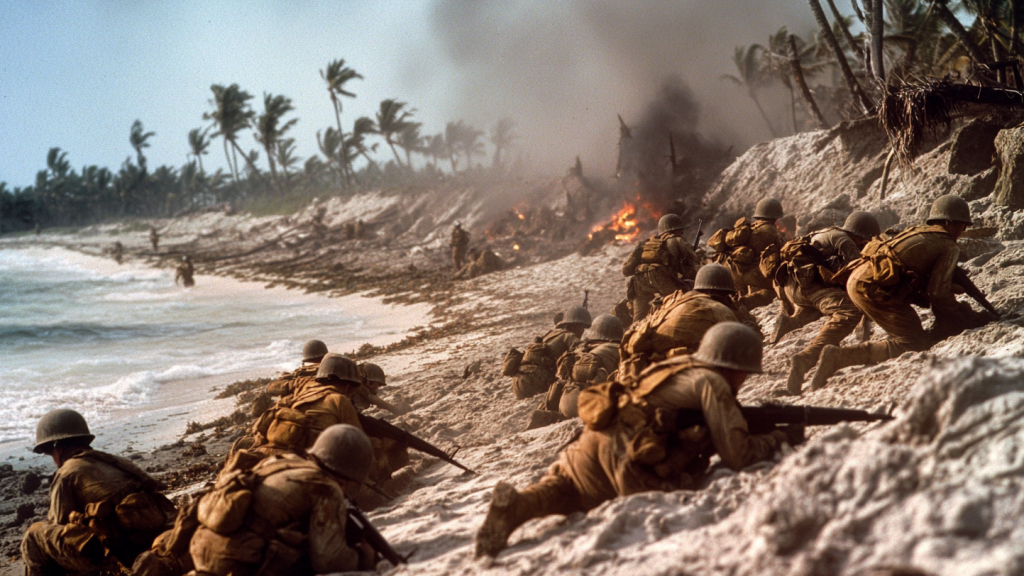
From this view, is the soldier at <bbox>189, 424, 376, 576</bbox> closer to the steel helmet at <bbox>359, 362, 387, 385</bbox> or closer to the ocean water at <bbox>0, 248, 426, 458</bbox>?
the steel helmet at <bbox>359, 362, 387, 385</bbox>

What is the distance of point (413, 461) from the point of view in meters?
6.18

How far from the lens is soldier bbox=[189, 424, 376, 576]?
347cm

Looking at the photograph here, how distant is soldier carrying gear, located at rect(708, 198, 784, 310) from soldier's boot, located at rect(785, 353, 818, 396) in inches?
91.3

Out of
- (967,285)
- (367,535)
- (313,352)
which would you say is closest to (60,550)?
(367,535)

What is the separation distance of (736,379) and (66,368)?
1593 centimetres

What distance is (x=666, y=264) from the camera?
8750 millimetres

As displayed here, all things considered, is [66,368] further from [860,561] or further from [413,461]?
[860,561]

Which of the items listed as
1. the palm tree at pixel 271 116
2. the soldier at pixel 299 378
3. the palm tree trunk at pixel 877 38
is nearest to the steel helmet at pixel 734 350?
the soldier at pixel 299 378

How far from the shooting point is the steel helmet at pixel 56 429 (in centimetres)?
468

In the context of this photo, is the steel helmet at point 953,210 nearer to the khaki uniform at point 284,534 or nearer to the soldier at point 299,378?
the khaki uniform at point 284,534


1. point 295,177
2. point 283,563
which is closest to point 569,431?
point 283,563

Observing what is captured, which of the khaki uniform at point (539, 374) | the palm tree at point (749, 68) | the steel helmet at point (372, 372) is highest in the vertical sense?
the palm tree at point (749, 68)

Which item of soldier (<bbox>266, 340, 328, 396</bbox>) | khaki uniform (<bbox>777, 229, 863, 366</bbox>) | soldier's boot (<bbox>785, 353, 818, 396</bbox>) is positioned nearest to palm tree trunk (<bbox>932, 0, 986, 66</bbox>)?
khaki uniform (<bbox>777, 229, 863, 366</bbox>)

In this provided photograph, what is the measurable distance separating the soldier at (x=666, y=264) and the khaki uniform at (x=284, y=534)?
5872 mm
